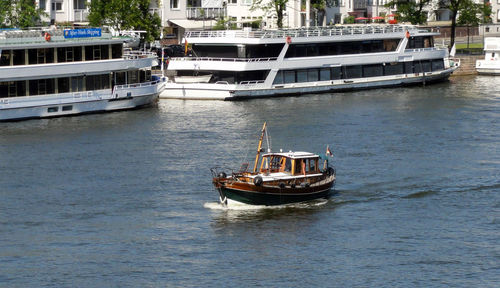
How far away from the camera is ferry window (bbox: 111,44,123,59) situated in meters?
74.9

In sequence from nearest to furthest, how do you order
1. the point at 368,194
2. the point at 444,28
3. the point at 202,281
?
the point at 202,281 < the point at 368,194 < the point at 444,28

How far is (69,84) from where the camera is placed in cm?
7288

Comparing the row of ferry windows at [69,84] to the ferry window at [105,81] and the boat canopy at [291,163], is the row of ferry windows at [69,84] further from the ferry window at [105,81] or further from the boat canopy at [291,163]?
the boat canopy at [291,163]

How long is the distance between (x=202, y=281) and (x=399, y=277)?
278 inches

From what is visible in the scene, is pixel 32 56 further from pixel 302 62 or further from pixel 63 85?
pixel 302 62

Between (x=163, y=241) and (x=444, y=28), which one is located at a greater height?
(x=444, y=28)

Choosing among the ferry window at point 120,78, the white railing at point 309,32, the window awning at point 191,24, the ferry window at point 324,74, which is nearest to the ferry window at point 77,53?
the ferry window at point 120,78

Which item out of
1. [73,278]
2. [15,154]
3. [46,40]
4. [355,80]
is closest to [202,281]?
[73,278]

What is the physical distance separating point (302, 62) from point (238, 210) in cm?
3968

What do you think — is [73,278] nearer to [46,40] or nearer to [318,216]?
[318,216]

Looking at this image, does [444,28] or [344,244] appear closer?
[344,244]

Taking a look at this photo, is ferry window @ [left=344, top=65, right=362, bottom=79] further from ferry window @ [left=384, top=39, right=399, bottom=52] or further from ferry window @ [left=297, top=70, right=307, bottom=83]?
ferry window @ [left=297, top=70, right=307, bottom=83]

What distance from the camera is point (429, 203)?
1870 inches

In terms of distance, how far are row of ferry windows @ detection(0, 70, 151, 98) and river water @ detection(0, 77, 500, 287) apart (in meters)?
2.54
